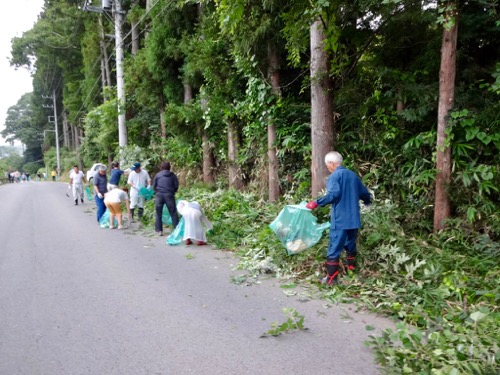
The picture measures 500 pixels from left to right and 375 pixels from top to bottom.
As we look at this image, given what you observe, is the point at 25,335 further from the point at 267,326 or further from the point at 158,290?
the point at 267,326

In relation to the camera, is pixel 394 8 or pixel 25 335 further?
pixel 394 8

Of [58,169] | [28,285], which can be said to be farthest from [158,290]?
[58,169]

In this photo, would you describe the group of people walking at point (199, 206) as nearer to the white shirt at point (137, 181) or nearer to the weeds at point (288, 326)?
the white shirt at point (137, 181)

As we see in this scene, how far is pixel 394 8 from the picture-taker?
5.33m

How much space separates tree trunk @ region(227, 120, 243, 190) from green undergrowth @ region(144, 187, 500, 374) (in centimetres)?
378

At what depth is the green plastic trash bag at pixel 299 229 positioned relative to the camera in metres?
5.32

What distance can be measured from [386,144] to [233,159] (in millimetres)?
5028

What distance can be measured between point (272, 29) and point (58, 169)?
50414 millimetres

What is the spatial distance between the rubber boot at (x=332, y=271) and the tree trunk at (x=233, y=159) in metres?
5.97

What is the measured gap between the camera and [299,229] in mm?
5340

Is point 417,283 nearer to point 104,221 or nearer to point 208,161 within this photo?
point 104,221

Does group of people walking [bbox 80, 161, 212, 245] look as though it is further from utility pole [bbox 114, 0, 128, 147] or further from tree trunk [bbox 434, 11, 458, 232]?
utility pole [bbox 114, 0, 128, 147]

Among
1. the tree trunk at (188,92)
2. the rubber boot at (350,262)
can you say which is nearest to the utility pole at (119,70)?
the tree trunk at (188,92)

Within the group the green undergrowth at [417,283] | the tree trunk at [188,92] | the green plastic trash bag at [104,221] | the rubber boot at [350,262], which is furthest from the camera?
the tree trunk at [188,92]
